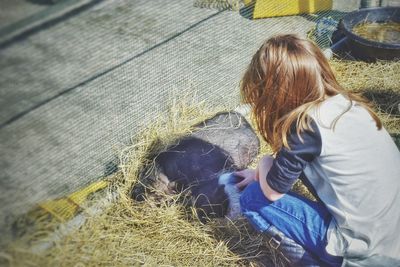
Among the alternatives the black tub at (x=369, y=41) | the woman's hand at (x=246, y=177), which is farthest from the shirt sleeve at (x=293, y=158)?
the black tub at (x=369, y=41)

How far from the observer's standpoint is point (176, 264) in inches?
82.2

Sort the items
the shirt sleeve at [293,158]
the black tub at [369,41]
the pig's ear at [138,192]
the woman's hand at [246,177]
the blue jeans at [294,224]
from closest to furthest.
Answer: the shirt sleeve at [293,158] < the blue jeans at [294,224] < the woman's hand at [246,177] < the pig's ear at [138,192] < the black tub at [369,41]

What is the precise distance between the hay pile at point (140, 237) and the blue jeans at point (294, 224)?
23cm

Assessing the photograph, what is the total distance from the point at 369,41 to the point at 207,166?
1.92m

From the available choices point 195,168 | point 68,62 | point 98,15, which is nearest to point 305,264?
point 195,168

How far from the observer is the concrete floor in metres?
1.77

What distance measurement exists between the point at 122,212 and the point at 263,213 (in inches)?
31.7

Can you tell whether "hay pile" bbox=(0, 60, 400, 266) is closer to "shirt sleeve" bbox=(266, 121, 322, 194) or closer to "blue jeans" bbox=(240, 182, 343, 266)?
"blue jeans" bbox=(240, 182, 343, 266)

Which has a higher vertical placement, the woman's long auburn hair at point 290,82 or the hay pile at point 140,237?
the woman's long auburn hair at point 290,82

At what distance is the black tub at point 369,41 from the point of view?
Result: 11.4 feet

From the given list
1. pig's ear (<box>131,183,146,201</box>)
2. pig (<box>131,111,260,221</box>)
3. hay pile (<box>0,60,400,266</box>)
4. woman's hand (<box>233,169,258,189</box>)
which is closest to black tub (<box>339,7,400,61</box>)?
Result: pig (<box>131,111,260,221</box>)

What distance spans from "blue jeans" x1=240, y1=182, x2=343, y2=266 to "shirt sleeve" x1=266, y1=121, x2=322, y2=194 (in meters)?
0.17

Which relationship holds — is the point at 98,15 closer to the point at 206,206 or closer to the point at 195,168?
the point at 195,168

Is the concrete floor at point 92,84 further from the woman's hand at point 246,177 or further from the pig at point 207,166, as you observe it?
the woman's hand at point 246,177
